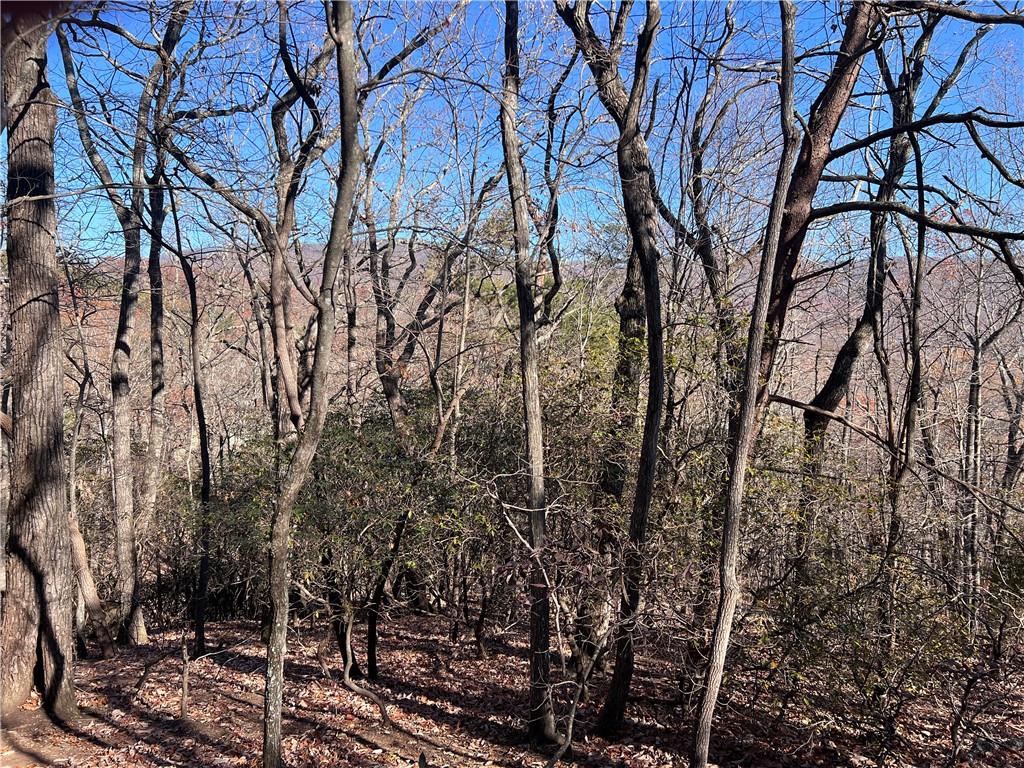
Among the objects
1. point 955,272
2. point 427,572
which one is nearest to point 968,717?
point 427,572

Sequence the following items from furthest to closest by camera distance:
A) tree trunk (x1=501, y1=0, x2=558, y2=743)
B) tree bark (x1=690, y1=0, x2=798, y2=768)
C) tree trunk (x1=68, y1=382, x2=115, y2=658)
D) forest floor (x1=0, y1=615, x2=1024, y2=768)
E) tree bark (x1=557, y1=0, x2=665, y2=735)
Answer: tree trunk (x1=68, y1=382, x2=115, y2=658) → tree trunk (x1=501, y1=0, x2=558, y2=743) → forest floor (x1=0, y1=615, x2=1024, y2=768) → tree bark (x1=557, y1=0, x2=665, y2=735) → tree bark (x1=690, y1=0, x2=798, y2=768)

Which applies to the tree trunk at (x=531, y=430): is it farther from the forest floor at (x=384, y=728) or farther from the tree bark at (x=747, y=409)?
the tree bark at (x=747, y=409)

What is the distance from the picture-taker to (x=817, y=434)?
755 centimetres

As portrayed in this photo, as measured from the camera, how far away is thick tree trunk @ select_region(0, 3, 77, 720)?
285 inches

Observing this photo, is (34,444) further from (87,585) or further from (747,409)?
(747,409)

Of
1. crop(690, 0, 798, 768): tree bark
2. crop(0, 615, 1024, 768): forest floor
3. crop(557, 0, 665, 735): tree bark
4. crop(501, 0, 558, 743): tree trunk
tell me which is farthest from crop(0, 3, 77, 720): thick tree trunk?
crop(690, 0, 798, 768): tree bark

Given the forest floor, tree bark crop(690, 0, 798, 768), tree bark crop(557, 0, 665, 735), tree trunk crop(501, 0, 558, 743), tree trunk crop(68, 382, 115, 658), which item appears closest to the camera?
tree bark crop(690, 0, 798, 768)

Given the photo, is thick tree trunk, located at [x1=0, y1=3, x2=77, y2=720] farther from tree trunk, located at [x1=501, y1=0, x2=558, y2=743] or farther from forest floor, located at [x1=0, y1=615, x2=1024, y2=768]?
tree trunk, located at [x1=501, y1=0, x2=558, y2=743]

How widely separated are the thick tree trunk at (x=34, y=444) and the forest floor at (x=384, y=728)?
556mm

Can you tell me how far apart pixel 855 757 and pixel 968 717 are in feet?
3.50

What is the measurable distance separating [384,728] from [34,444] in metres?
4.65

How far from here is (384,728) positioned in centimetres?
784

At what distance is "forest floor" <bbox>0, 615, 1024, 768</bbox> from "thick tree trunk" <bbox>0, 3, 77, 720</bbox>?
0.56 metres

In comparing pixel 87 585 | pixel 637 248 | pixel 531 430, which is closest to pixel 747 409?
pixel 637 248
